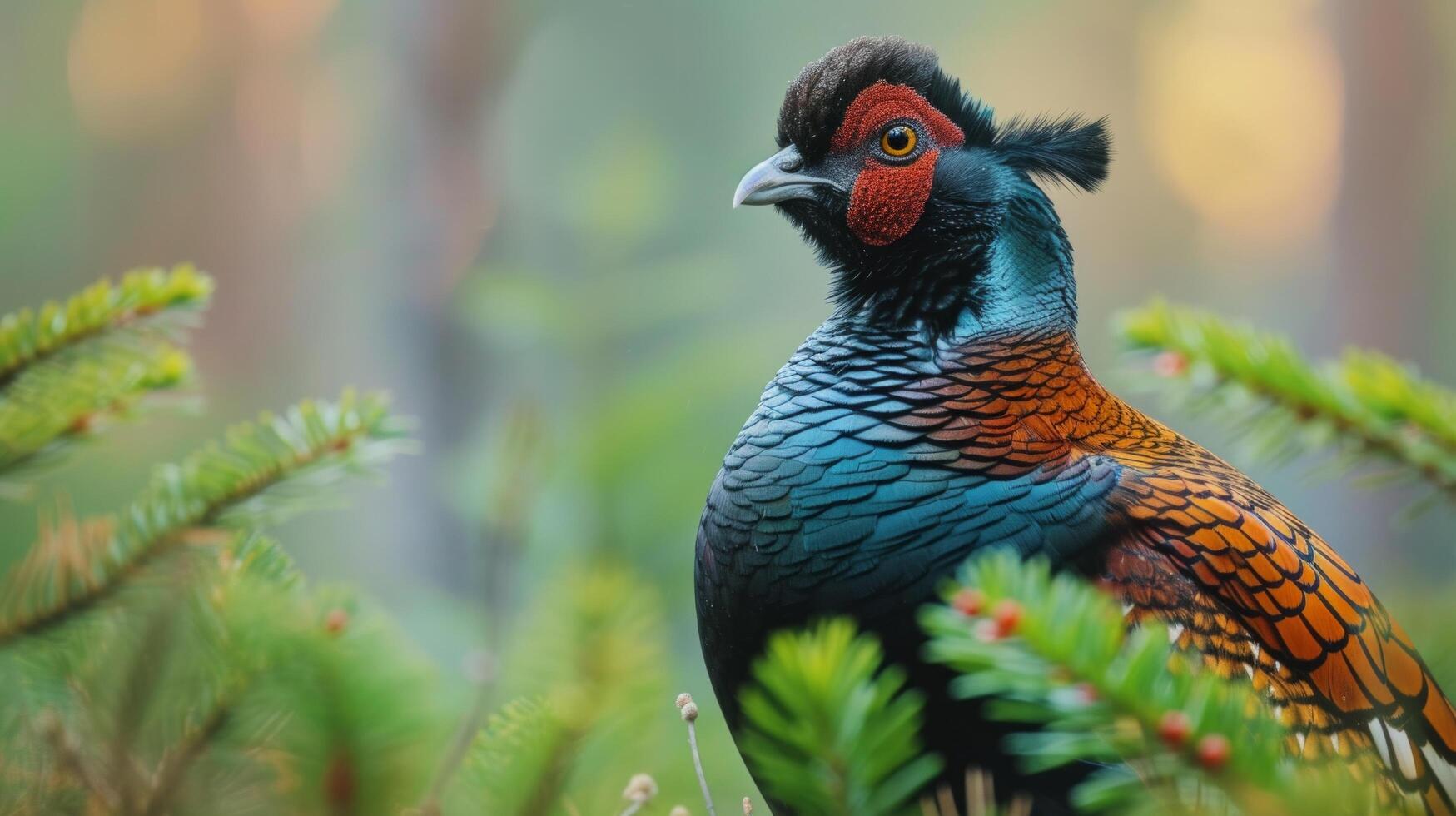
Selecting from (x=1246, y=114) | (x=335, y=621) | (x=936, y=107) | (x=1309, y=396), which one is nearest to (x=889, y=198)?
(x=936, y=107)

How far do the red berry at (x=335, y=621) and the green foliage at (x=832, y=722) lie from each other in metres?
0.22

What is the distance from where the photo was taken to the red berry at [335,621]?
551 mm

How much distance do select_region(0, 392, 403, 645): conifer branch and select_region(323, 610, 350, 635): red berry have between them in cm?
34

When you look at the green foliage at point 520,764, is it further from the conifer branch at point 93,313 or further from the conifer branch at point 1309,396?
the conifer branch at point 93,313

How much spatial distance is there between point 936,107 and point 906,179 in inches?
5.2

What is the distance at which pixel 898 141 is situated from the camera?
1.54 metres

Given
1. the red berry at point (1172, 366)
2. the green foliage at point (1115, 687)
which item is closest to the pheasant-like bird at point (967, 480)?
the red berry at point (1172, 366)

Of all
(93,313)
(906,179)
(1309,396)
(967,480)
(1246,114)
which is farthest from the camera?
(1246,114)

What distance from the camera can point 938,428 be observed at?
4.18 ft

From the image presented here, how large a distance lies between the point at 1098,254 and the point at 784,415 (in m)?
6.52

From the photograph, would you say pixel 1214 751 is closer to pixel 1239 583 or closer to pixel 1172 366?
pixel 1172 366

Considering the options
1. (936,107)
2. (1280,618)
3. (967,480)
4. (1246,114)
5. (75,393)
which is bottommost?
(1280,618)

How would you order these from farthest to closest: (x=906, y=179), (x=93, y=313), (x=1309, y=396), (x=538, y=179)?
(x=538, y=179) → (x=906, y=179) → (x=93, y=313) → (x=1309, y=396)

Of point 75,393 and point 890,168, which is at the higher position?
point 890,168
